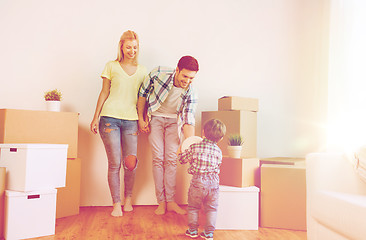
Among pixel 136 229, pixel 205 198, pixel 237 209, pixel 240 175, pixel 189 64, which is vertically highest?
pixel 189 64

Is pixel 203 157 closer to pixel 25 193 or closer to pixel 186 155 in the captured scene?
pixel 186 155

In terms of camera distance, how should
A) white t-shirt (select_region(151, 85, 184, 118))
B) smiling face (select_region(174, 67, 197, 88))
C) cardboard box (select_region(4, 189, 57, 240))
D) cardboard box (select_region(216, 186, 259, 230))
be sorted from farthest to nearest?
1. white t-shirt (select_region(151, 85, 184, 118))
2. smiling face (select_region(174, 67, 197, 88))
3. cardboard box (select_region(216, 186, 259, 230))
4. cardboard box (select_region(4, 189, 57, 240))

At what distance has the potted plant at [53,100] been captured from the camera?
227 cm

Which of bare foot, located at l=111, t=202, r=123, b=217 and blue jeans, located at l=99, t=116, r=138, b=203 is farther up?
blue jeans, located at l=99, t=116, r=138, b=203

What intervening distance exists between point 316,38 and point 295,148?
1032mm

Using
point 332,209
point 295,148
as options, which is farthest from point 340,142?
point 332,209

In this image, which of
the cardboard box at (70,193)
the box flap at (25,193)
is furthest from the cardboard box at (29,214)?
the cardboard box at (70,193)

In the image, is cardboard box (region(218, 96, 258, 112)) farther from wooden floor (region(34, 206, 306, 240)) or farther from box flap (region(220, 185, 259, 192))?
wooden floor (region(34, 206, 306, 240))

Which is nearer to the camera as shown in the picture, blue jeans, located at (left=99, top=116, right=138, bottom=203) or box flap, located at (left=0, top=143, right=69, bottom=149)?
box flap, located at (left=0, top=143, right=69, bottom=149)

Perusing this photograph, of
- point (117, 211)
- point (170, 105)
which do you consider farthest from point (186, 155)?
point (117, 211)

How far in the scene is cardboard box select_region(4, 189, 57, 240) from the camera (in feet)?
5.53

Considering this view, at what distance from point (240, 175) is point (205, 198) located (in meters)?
0.36

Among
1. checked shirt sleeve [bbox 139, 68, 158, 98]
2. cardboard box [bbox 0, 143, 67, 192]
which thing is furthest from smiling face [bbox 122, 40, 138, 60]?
cardboard box [bbox 0, 143, 67, 192]

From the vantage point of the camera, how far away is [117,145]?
2.30 m
